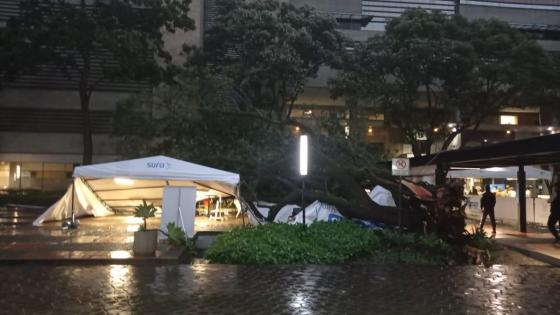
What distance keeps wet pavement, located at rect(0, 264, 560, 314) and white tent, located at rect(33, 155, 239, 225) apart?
5.34 metres

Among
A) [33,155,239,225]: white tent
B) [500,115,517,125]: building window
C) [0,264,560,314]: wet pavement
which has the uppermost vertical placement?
[500,115,517,125]: building window

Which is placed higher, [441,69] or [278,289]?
[441,69]

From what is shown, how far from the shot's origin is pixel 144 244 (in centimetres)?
1338

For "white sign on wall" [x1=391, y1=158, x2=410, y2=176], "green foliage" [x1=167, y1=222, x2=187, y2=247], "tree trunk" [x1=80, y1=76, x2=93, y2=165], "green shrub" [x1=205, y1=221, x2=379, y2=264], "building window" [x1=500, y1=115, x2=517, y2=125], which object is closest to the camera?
"green shrub" [x1=205, y1=221, x2=379, y2=264]

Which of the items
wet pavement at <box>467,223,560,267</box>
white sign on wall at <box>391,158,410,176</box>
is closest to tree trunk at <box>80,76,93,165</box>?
wet pavement at <box>467,223,560,267</box>

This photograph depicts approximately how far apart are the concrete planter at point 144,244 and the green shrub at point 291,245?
128 cm

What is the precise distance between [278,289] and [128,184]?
1350 centimetres

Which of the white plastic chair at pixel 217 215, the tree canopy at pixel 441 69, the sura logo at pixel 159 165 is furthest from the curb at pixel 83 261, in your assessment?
the tree canopy at pixel 441 69

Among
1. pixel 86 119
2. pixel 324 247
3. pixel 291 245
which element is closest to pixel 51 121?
pixel 86 119

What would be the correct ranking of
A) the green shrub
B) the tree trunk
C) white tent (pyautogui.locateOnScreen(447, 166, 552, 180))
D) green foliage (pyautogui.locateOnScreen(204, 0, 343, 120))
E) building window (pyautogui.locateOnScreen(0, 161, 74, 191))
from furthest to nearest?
building window (pyautogui.locateOnScreen(0, 161, 74, 191)) → the tree trunk → green foliage (pyautogui.locateOnScreen(204, 0, 343, 120)) → white tent (pyautogui.locateOnScreen(447, 166, 552, 180)) → the green shrub

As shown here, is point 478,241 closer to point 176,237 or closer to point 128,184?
point 176,237

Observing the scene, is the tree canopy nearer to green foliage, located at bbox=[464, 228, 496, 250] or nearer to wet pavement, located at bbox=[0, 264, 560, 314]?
green foliage, located at bbox=[464, 228, 496, 250]

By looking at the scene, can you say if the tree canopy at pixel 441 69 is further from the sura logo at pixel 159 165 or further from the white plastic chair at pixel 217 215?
the sura logo at pixel 159 165

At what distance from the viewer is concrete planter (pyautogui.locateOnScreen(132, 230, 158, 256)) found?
43.8 feet
